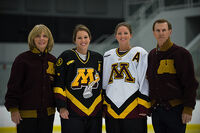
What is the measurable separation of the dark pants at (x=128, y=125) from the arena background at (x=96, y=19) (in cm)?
547

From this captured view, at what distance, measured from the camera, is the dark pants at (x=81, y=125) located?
238 centimetres

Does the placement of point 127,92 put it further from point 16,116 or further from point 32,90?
point 16,116

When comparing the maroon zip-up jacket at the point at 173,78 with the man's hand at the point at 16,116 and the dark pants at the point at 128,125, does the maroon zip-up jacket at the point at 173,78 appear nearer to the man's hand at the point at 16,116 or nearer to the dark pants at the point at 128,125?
the dark pants at the point at 128,125

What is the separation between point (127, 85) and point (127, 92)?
2.3 inches

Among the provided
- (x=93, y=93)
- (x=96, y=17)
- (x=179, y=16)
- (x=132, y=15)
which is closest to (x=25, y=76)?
(x=93, y=93)

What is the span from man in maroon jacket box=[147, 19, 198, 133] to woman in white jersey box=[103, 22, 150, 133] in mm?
83

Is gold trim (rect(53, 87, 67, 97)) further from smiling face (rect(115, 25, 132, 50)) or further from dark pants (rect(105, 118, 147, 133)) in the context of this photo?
smiling face (rect(115, 25, 132, 50))

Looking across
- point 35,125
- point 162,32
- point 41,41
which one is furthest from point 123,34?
point 35,125

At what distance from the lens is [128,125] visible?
2.44 meters

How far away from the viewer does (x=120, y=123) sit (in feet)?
8.16

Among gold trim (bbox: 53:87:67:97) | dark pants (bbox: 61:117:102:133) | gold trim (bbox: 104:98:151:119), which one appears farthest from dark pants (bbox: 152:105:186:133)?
gold trim (bbox: 53:87:67:97)

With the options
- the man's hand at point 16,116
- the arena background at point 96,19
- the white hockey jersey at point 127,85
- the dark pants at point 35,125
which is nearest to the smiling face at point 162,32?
the white hockey jersey at point 127,85

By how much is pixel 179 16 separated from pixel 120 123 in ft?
23.4

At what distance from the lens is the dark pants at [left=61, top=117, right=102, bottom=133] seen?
238 centimetres
